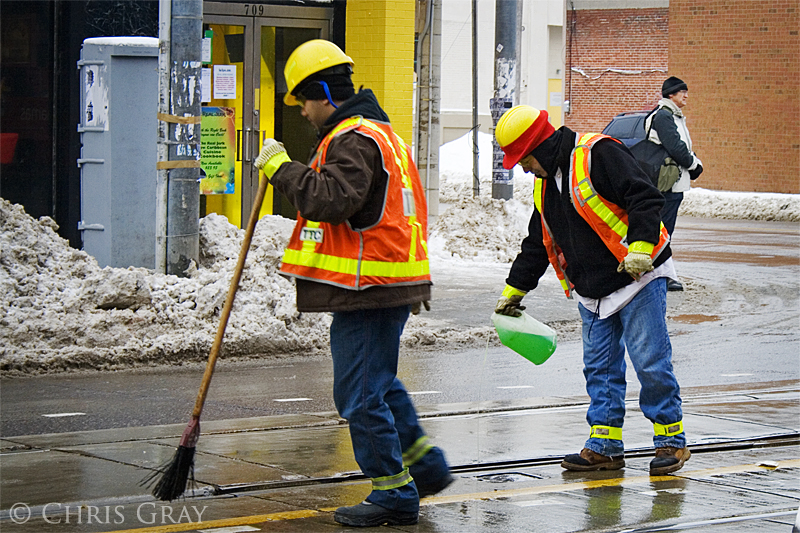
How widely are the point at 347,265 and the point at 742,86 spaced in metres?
23.5

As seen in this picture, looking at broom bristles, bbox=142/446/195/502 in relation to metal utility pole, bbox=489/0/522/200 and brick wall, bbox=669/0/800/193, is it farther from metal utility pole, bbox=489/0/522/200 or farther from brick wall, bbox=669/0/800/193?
brick wall, bbox=669/0/800/193

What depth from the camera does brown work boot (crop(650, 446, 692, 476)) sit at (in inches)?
228

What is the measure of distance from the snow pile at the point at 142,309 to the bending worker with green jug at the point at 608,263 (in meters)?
3.91

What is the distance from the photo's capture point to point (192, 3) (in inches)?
388

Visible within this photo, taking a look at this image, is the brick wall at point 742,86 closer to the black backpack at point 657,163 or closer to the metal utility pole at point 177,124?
A: the black backpack at point 657,163

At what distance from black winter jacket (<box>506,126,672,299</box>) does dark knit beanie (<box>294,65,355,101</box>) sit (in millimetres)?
1386

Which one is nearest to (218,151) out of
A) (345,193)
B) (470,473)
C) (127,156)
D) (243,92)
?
(243,92)

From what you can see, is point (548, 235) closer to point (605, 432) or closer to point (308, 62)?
point (605, 432)

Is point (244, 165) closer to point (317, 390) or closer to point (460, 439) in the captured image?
point (317, 390)

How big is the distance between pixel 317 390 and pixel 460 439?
5.94ft

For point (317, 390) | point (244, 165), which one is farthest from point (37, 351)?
point (244, 165)

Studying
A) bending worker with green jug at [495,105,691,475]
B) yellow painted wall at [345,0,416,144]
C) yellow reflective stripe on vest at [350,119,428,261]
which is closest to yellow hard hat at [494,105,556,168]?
bending worker with green jug at [495,105,691,475]

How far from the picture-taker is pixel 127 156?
34.8ft

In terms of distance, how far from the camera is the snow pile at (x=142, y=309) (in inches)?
344
